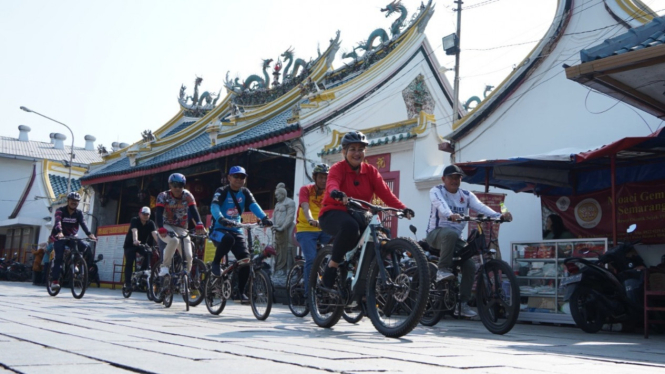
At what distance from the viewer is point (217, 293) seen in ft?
26.5

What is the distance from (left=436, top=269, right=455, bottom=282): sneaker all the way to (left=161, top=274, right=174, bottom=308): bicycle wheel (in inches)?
155

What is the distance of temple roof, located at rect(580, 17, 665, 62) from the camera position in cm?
702

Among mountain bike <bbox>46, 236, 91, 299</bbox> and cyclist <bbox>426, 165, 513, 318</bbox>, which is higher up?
cyclist <bbox>426, 165, 513, 318</bbox>

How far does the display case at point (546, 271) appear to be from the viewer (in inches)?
348

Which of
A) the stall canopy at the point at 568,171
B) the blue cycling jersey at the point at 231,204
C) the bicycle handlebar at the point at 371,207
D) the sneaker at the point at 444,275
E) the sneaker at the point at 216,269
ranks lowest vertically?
the sneaker at the point at 216,269

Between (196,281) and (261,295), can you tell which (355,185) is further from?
(196,281)

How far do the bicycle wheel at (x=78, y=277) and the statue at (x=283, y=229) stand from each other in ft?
12.2

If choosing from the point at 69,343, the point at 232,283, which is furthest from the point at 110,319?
the point at 69,343

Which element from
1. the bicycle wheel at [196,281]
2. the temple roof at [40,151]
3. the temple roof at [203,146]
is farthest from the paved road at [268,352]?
the temple roof at [40,151]

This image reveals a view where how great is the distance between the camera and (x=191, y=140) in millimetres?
26344

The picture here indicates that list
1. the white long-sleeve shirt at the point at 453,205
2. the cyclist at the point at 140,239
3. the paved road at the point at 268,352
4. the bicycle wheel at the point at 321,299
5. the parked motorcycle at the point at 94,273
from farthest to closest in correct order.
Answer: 1. the parked motorcycle at the point at 94,273
2. the cyclist at the point at 140,239
3. the white long-sleeve shirt at the point at 453,205
4. the bicycle wheel at the point at 321,299
5. the paved road at the point at 268,352

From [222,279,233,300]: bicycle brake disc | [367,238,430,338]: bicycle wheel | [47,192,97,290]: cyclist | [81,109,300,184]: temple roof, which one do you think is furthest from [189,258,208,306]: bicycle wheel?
[81,109,300,184]: temple roof

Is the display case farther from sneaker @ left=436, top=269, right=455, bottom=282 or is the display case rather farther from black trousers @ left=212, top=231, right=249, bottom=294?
black trousers @ left=212, top=231, right=249, bottom=294

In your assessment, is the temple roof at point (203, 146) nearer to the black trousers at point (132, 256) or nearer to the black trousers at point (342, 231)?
the black trousers at point (132, 256)
